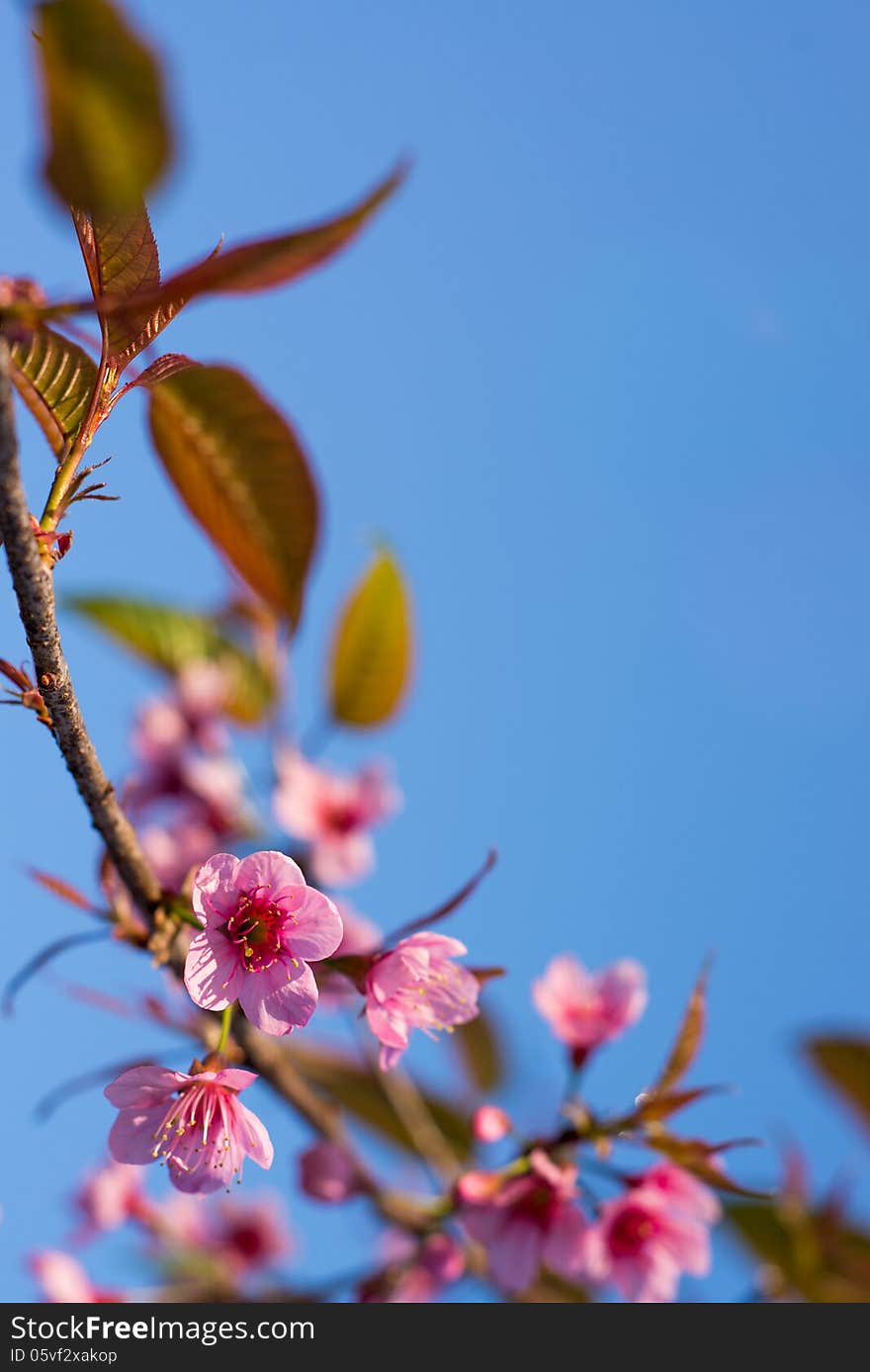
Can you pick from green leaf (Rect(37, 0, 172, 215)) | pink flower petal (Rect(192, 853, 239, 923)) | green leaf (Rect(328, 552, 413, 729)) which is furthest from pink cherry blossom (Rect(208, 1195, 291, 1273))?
green leaf (Rect(37, 0, 172, 215))

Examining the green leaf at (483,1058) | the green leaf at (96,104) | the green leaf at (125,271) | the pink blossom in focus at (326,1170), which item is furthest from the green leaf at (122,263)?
the green leaf at (483,1058)

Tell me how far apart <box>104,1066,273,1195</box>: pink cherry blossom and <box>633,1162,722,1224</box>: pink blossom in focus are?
24.6 inches

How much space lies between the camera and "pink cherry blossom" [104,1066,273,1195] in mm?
1098

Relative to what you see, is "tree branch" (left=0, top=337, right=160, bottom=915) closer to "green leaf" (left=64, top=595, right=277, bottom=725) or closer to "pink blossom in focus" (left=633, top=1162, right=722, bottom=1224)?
"pink blossom in focus" (left=633, top=1162, right=722, bottom=1224)

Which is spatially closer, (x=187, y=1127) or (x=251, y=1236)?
(x=187, y=1127)

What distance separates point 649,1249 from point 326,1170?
46cm

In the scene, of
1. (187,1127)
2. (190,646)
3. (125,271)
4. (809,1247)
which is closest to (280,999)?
(187,1127)

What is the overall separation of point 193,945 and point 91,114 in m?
0.76

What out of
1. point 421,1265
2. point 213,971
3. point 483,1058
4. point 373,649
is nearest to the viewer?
point 213,971

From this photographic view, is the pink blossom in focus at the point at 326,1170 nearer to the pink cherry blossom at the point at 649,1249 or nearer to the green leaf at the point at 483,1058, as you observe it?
the pink cherry blossom at the point at 649,1249

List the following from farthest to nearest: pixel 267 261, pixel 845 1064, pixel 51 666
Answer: pixel 845 1064 < pixel 51 666 < pixel 267 261

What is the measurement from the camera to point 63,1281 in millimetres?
1977

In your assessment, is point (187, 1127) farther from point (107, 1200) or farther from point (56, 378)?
point (107, 1200)
